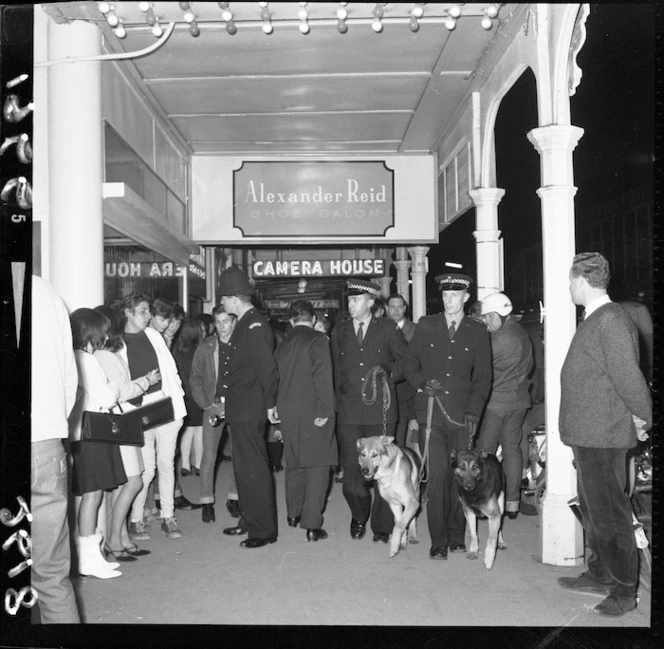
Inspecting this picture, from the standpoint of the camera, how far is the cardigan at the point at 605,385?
464cm

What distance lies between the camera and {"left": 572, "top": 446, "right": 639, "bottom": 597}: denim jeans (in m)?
4.78

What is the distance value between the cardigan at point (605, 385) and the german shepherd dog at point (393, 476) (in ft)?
5.34

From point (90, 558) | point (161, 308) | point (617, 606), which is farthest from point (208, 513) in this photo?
point (617, 606)

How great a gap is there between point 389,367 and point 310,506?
4.25ft

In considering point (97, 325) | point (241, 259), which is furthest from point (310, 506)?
point (241, 259)

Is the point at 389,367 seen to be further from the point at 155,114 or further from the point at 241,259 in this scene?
the point at 241,259

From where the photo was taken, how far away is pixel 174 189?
10.1m

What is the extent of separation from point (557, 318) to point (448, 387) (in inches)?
36.4

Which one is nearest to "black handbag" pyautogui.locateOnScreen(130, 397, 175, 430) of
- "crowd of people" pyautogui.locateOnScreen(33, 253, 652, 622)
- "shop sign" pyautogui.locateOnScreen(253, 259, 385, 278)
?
"crowd of people" pyautogui.locateOnScreen(33, 253, 652, 622)

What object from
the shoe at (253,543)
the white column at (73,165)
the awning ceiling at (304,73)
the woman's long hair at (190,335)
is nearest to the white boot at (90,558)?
the shoe at (253,543)

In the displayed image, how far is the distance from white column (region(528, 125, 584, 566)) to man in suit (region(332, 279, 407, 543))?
1.40m

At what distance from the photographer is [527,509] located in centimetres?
777

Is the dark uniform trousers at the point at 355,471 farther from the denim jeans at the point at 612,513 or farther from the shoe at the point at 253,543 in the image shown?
the denim jeans at the point at 612,513

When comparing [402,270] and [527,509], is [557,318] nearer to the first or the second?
[527,509]
